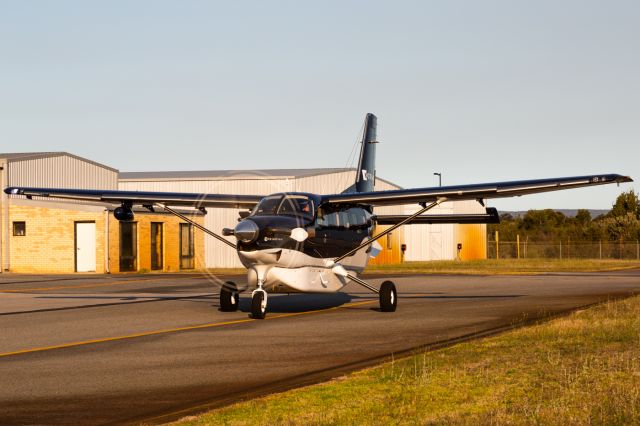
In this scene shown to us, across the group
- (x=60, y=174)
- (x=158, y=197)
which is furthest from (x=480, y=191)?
(x=60, y=174)

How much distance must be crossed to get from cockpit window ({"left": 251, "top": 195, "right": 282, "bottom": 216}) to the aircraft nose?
1.28 m

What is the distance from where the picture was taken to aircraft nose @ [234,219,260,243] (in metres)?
17.8

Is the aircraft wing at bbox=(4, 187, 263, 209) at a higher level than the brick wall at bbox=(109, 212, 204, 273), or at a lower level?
higher

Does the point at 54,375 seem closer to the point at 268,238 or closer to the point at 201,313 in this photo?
the point at 268,238

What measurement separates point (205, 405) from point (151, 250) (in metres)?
40.4

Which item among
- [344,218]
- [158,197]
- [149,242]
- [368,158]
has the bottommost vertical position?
[149,242]

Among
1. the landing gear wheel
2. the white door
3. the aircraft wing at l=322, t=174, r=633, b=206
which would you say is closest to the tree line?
the white door

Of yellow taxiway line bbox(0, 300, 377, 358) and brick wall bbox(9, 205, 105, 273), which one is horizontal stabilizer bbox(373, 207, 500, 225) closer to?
yellow taxiway line bbox(0, 300, 377, 358)

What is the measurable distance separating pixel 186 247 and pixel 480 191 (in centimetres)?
3321

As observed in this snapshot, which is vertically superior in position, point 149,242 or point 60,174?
point 60,174

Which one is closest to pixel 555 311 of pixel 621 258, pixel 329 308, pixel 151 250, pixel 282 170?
pixel 329 308

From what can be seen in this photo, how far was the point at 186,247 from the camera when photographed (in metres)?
52.0

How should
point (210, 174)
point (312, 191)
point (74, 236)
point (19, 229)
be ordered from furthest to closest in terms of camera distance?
point (210, 174) < point (312, 191) < point (19, 229) < point (74, 236)

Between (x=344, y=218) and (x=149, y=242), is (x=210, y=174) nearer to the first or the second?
(x=149, y=242)
